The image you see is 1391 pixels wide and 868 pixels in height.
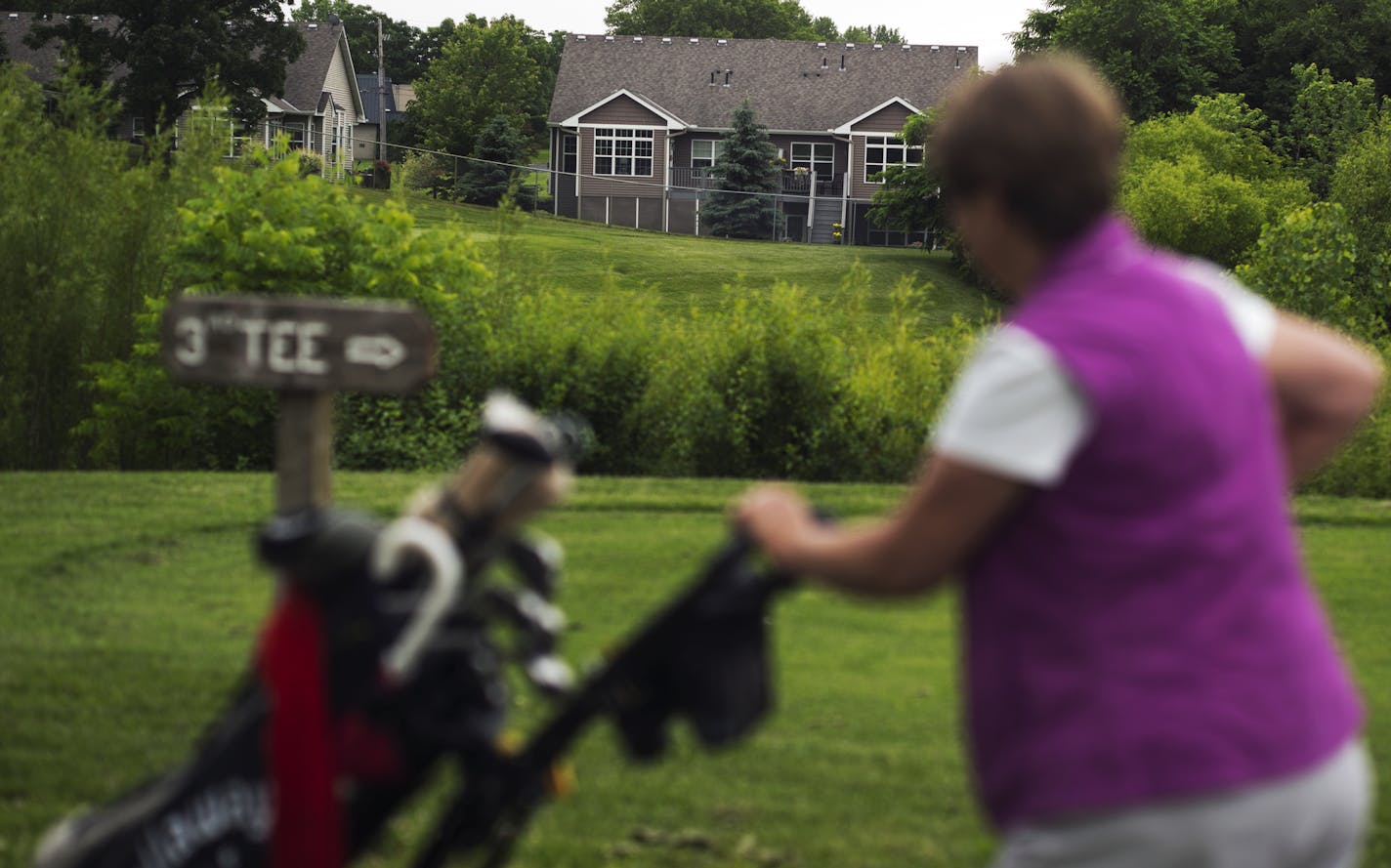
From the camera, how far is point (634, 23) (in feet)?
343

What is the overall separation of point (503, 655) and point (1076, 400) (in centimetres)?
108

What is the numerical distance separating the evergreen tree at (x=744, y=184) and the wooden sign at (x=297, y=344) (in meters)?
50.7

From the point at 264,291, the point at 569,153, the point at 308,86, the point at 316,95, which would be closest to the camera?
the point at 264,291

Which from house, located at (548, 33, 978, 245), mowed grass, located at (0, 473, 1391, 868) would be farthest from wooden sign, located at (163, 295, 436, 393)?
house, located at (548, 33, 978, 245)

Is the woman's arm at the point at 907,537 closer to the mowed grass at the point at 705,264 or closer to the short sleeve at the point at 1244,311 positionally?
the short sleeve at the point at 1244,311

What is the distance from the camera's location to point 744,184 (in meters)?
57.0

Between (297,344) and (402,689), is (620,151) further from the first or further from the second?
(402,689)

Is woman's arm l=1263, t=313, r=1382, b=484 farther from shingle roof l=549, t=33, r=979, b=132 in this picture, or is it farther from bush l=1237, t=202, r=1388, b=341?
shingle roof l=549, t=33, r=979, b=132

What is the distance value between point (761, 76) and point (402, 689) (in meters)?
65.7

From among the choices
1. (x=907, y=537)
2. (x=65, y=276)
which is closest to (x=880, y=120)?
(x=65, y=276)

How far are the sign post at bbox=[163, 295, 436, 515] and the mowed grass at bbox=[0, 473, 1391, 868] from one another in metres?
1.65

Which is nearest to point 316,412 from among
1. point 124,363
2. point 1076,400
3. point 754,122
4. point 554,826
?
point 554,826

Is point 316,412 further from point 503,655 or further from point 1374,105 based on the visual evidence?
point 1374,105

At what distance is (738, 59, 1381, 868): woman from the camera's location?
7.04 feet
